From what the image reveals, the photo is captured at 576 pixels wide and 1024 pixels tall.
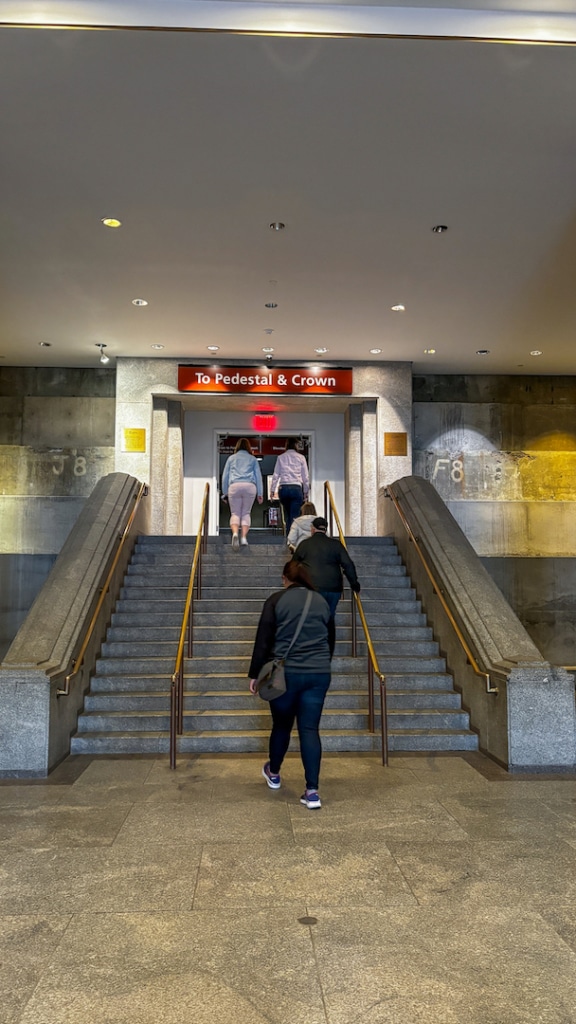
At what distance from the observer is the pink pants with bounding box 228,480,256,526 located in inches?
447

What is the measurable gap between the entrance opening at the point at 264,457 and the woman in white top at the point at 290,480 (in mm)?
2984

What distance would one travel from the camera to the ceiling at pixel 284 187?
18.4 ft

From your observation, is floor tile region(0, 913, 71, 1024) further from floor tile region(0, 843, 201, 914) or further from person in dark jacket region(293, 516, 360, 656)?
person in dark jacket region(293, 516, 360, 656)

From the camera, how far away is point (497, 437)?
49.2 feet

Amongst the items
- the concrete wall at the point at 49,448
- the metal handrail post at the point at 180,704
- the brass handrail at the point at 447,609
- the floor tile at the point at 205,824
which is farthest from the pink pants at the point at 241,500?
the floor tile at the point at 205,824

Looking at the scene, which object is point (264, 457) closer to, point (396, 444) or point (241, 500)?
point (396, 444)

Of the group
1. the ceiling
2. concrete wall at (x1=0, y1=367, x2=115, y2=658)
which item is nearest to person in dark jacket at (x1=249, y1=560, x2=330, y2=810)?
the ceiling

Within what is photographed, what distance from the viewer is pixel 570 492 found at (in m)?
14.9

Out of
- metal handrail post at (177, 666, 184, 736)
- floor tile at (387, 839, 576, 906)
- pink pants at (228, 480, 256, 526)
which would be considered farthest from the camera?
pink pants at (228, 480, 256, 526)

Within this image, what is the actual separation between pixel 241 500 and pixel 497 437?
6240 millimetres

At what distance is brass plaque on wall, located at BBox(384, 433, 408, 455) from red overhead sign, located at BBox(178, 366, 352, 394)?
1.16 m

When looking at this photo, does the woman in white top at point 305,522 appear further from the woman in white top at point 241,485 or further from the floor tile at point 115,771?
the floor tile at point 115,771

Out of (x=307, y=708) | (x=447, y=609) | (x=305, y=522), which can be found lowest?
(x=307, y=708)

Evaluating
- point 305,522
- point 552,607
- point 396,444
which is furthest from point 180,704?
point 396,444
